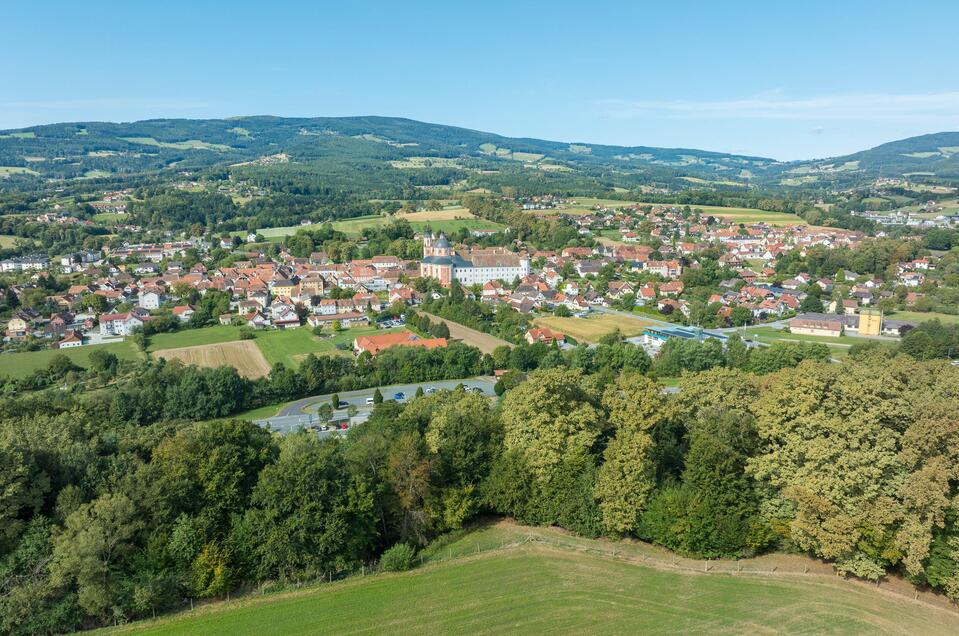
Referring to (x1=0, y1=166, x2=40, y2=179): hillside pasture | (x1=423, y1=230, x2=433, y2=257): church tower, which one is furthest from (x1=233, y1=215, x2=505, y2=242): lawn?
(x1=0, y1=166, x2=40, y2=179): hillside pasture

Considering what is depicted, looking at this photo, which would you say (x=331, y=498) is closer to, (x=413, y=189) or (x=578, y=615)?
(x=578, y=615)

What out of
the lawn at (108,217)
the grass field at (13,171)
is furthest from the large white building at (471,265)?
the grass field at (13,171)

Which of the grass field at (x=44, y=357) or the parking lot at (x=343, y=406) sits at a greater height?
the parking lot at (x=343, y=406)

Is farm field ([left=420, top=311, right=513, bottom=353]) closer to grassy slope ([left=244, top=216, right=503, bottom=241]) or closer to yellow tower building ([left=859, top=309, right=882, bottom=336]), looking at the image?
yellow tower building ([left=859, top=309, right=882, bottom=336])

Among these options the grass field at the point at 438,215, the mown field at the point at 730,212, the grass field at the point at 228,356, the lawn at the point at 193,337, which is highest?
the mown field at the point at 730,212

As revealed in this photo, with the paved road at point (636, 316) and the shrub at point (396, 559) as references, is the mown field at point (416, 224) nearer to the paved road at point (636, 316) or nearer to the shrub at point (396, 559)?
the paved road at point (636, 316)

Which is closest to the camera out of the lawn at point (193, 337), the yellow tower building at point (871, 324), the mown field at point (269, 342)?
the mown field at point (269, 342)
